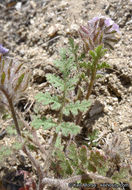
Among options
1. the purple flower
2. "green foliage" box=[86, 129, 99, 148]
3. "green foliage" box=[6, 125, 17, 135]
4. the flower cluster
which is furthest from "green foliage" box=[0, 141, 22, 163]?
the purple flower

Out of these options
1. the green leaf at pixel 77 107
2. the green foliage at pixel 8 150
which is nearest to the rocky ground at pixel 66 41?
the green leaf at pixel 77 107

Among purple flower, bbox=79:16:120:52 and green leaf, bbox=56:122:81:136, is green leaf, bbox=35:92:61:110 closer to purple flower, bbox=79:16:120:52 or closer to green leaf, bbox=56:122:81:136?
green leaf, bbox=56:122:81:136

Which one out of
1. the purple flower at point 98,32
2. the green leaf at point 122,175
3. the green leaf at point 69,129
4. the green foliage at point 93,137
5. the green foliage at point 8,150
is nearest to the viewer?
the green leaf at point 69,129

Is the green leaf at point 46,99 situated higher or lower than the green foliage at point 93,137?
higher

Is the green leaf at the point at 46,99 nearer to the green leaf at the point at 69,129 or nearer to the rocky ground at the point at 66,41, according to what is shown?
the green leaf at the point at 69,129

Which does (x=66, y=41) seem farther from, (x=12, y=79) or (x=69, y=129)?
(x=69, y=129)

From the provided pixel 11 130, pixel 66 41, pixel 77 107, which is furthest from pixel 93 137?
pixel 66 41

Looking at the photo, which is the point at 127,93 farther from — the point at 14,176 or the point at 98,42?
the point at 14,176
